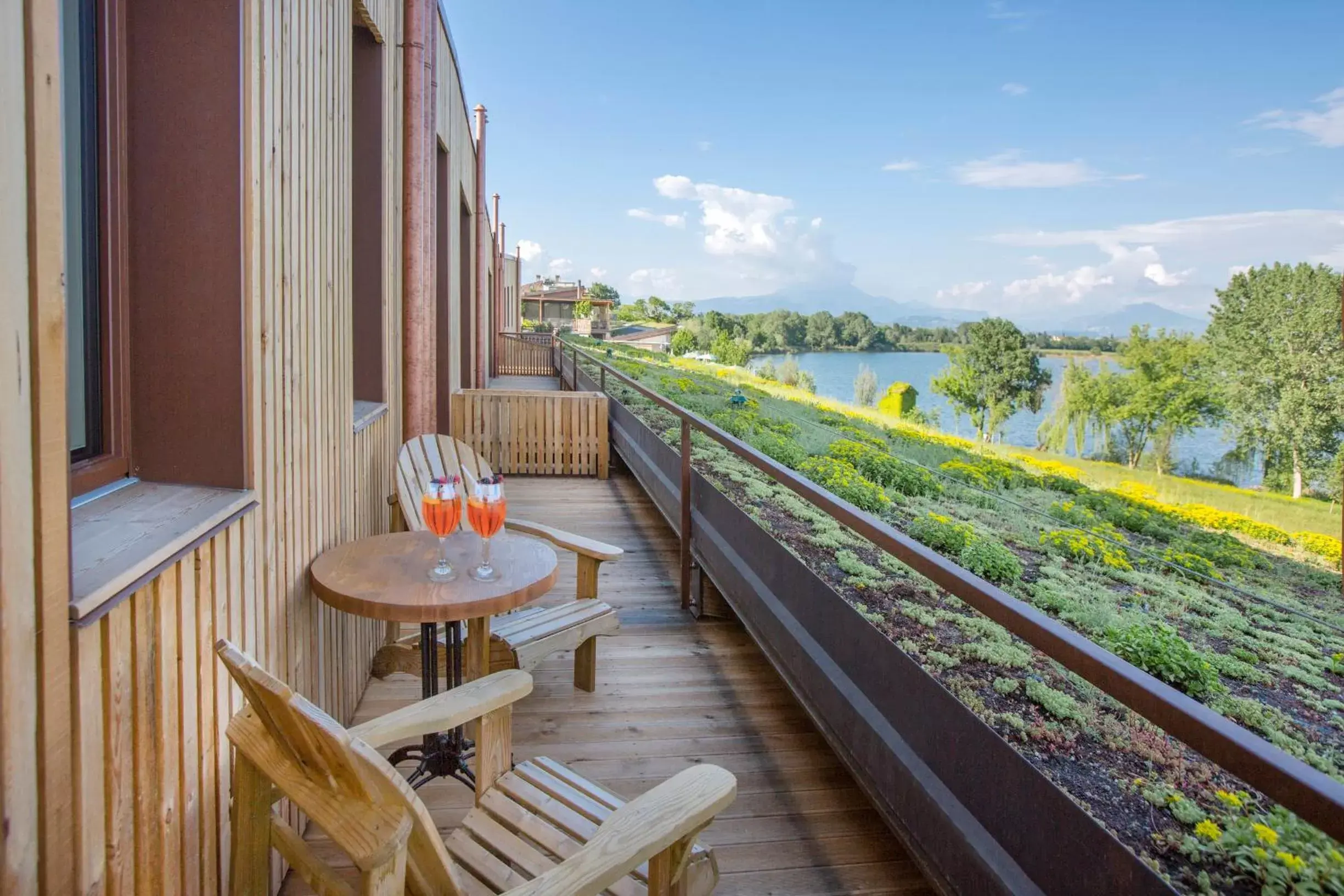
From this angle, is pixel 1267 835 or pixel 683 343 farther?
pixel 683 343

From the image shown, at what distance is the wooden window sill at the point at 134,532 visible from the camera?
117 centimetres

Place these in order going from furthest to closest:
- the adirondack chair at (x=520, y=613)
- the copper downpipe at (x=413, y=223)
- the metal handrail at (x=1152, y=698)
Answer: the copper downpipe at (x=413, y=223)
the adirondack chair at (x=520, y=613)
the metal handrail at (x=1152, y=698)

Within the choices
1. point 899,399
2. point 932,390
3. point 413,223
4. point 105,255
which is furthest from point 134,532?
point 932,390

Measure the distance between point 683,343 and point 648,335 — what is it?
30.5 ft

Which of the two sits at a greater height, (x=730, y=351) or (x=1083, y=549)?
(x=730, y=351)

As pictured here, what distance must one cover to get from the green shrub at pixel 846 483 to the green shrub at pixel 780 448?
50mm

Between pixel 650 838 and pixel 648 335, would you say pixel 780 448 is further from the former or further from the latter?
pixel 648 335

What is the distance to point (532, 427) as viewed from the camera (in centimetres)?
793

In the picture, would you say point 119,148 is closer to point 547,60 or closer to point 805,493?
point 805,493

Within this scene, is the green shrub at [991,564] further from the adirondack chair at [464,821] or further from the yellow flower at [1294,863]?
the adirondack chair at [464,821]

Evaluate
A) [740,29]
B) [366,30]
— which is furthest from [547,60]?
[366,30]

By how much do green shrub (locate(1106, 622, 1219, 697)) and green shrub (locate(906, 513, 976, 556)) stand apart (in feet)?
2.65

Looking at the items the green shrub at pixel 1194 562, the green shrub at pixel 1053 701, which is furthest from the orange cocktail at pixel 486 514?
the green shrub at pixel 1194 562

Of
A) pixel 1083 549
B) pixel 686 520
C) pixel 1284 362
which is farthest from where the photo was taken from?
pixel 1284 362
